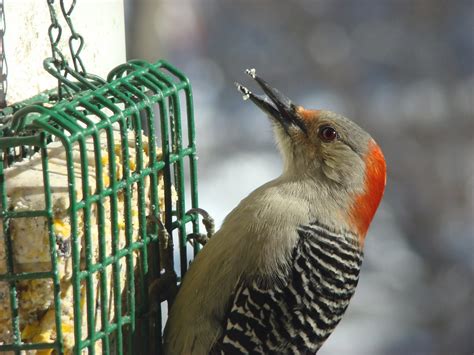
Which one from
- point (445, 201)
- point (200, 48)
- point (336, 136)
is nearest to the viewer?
point (336, 136)

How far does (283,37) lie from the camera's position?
8625 millimetres

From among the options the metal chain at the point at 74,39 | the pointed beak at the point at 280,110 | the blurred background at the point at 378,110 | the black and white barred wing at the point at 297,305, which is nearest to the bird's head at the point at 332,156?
the pointed beak at the point at 280,110

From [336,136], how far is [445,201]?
3.68 meters

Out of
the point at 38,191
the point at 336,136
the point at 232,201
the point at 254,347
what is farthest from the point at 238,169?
the point at 38,191

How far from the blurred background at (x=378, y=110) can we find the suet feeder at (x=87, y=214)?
4.05m

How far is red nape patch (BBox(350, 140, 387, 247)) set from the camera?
4531 millimetres

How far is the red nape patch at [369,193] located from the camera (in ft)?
14.9

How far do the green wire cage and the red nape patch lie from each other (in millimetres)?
800

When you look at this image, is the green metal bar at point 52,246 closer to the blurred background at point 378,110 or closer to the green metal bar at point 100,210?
the green metal bar at point 100,210

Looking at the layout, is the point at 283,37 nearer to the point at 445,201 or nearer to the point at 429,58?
the point at 429,58

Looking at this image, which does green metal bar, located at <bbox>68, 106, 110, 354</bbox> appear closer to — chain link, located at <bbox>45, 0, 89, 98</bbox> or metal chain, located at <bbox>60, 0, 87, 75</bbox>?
chain link, located at <bbox>45, 0, 89, 98</bbox>

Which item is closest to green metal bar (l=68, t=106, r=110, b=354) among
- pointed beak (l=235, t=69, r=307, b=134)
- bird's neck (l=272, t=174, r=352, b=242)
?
bird's neck (l=272, t=174, r=352, b=242)

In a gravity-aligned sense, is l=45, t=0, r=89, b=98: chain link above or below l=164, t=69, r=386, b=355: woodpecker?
above

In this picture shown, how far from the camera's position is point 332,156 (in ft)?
15.2
